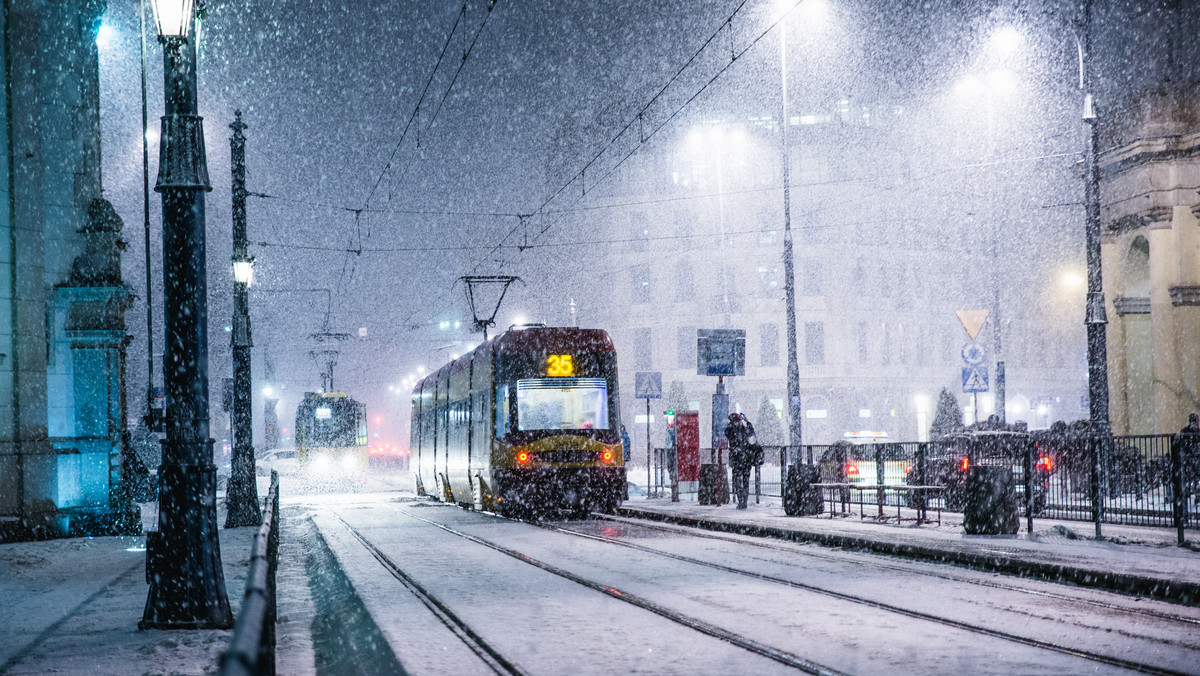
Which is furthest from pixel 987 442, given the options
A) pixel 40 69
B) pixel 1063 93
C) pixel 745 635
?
pixel 1063 93

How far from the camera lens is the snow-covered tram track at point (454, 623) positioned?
745 cm

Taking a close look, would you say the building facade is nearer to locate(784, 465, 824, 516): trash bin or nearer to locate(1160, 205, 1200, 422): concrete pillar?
locate(784, 465, 824, 516): trash bin

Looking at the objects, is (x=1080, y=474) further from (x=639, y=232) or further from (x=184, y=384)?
(x=639, y=232)

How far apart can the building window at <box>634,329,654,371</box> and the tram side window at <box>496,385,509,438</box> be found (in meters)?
55.8

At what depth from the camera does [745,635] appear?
834 cm

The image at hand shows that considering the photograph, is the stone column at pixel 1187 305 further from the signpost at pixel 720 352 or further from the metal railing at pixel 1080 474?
the signpost at pixel 720 352

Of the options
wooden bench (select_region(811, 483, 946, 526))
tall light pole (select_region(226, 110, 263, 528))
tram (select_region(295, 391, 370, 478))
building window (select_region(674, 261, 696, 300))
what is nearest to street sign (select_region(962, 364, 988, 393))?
wooden bench (select_region(811, 483, 946, 526))

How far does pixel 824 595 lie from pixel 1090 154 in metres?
14.1

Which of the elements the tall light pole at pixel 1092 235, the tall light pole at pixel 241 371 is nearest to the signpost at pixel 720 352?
the tall light pole at pixel 1092 235

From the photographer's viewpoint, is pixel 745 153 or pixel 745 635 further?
pixel 745 153

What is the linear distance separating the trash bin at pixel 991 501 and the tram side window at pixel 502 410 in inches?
357

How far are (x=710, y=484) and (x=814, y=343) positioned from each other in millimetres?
51729

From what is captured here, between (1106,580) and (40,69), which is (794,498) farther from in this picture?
(40,69)

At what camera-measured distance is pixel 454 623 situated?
30.6 ft
